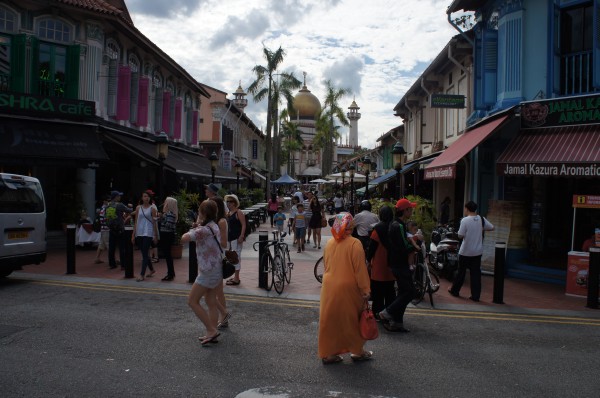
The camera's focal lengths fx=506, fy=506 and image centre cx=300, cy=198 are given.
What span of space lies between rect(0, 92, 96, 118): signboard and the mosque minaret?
75310 mm

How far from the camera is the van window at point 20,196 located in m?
8.62

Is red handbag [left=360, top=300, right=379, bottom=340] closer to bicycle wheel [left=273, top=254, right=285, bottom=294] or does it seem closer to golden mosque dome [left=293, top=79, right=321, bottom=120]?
bicycle wheel [left=273, top=254, right=285, bottom=294]

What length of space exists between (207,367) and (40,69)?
42.0 ft

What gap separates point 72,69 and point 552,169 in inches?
515

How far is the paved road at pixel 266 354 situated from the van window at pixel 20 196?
1.64 m

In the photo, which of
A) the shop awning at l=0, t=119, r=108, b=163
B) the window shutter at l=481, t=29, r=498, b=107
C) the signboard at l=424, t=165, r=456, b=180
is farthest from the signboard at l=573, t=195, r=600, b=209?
the shop awning at l=0, t=119, r=108, b=163

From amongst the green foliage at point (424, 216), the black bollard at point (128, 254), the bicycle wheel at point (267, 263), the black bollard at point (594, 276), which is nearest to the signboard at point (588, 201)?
the black bollard at point (594, 276)

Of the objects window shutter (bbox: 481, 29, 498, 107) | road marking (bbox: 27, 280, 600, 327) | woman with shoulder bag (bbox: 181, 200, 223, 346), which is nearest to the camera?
woman with shoulder bag (bbox: 181, 200, 223, 346)

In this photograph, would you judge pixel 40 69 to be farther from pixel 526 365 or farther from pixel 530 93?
pixel 526 365

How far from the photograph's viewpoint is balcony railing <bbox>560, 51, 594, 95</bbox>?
10156 mm

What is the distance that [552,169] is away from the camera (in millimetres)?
9398

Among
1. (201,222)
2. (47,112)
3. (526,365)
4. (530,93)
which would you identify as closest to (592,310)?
(526,365)

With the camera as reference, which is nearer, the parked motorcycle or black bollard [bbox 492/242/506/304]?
black bollard [bbox 492/242/506/304]

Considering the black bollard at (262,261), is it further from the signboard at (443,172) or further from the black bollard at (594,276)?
the black bollard at (594,276)
